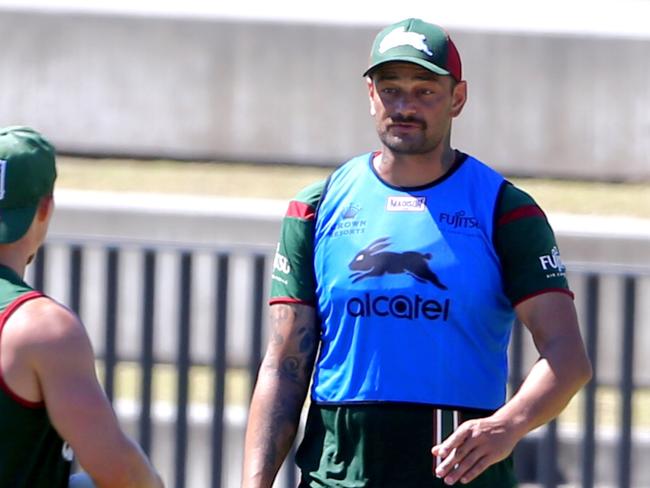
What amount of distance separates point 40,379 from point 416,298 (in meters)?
1.00

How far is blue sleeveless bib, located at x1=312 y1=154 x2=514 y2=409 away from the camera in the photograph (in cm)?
361

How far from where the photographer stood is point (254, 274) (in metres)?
6.09

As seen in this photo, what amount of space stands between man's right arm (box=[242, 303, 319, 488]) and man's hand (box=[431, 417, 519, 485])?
477 millimetres

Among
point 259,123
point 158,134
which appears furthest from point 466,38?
point 158,134

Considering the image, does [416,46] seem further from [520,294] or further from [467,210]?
[520,294]

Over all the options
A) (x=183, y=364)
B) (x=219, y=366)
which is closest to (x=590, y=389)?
(x=219, y=366)

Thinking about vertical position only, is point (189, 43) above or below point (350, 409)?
above

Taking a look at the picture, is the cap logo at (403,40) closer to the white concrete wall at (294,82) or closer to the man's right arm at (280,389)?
the man's right arm at (280,389)

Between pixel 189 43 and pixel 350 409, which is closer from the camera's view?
pixel 350 409

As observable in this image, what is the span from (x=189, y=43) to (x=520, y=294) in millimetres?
6897

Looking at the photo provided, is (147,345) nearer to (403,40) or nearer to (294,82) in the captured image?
(403,40)

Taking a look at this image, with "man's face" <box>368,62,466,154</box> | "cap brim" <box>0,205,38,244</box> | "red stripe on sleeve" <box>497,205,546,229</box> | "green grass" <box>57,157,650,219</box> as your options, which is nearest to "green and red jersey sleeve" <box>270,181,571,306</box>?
"red stripe on sleeve" <box>497,205,546,229</box>

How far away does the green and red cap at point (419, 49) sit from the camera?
3.67 m

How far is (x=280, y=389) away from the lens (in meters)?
3.81
